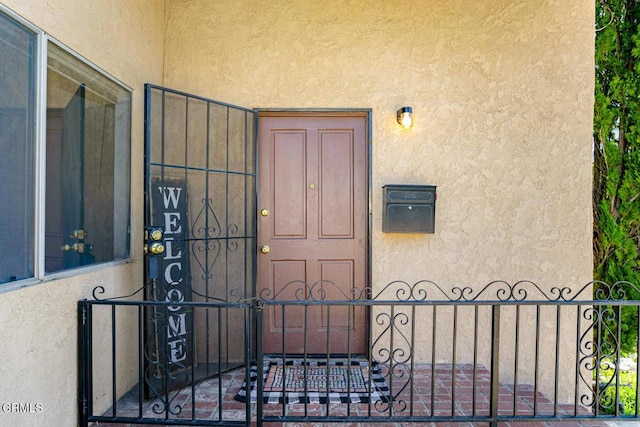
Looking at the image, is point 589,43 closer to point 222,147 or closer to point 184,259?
point 222,147

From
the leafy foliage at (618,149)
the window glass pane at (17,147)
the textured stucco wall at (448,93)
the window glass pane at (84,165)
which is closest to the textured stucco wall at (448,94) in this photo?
the textured stucco wall at (448,93)

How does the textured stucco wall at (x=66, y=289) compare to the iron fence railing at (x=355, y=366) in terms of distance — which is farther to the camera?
the iron fence railing at (x=355, y=366)

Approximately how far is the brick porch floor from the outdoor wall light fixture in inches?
79.0

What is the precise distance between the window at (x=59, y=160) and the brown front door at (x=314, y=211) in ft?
3.75

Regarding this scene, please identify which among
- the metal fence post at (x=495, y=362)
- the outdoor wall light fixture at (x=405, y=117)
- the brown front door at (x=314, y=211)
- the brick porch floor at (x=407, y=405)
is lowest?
the brick porch floor at (x=407, y=405)

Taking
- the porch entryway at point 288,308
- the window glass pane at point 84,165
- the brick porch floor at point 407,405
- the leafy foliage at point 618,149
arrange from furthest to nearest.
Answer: the leafy foliage at point 618,149 < the porch entryway at point 288,308 < the brick porch floor at point 407,405 < the window glass pane at point 84,165

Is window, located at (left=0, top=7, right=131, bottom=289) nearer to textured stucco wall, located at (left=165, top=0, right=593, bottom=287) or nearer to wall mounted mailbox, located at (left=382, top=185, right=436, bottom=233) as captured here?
textured stucco wall, located at (left=165, top=0, right=593, bottom=287)

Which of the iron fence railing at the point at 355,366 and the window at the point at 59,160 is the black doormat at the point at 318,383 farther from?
the window at the point at 59,160

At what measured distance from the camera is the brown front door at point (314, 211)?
3309 mm

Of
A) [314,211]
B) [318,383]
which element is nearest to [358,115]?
[314,211]

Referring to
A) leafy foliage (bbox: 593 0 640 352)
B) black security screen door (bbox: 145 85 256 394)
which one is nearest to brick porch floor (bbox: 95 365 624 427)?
black security screen door (bbox: 145 85 256 394)

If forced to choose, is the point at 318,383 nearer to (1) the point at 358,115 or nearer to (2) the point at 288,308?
(2) the point at 288,308

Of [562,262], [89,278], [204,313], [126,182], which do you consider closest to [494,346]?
[562,262]

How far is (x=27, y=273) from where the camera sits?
175 centimetres
